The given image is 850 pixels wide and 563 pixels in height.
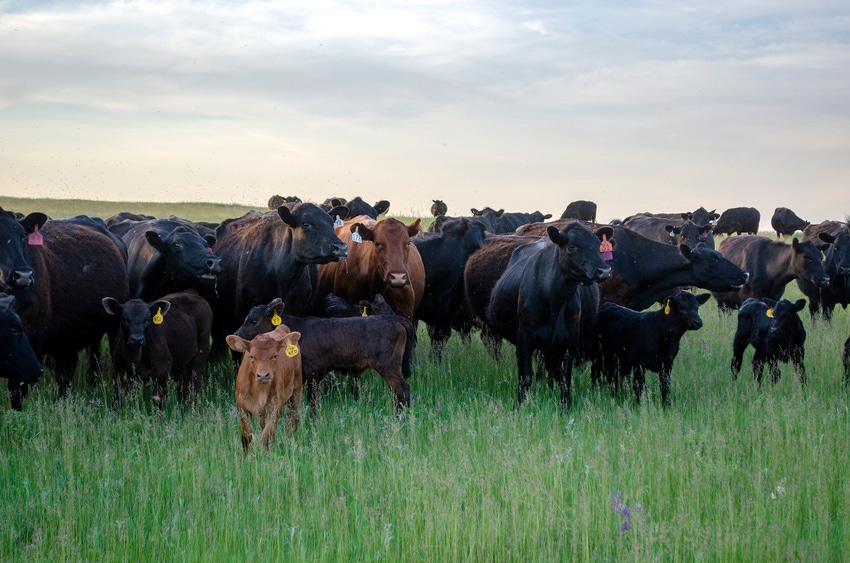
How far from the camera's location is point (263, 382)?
7.11 metres

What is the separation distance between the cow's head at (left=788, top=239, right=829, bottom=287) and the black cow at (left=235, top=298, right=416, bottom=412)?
9585 mm

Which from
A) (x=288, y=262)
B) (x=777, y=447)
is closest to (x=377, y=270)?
(x=288, y=262)


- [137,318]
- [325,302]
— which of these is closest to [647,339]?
[325,302]

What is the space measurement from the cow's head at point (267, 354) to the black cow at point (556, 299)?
10.1 ft

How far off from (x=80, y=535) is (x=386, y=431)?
291 centimetres

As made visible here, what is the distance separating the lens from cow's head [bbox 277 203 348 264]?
10117mm

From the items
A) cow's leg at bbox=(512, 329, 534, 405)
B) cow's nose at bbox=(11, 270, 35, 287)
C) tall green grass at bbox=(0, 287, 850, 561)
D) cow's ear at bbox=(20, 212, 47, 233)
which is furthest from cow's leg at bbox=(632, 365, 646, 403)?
cow's ear at bbox=(20, 212, 47, 233)

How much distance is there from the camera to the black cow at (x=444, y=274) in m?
13.7

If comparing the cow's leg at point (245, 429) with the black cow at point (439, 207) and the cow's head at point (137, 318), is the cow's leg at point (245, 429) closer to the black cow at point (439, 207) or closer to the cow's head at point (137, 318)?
the cow's head at point (137, 318)

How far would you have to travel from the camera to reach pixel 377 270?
11.5 metres

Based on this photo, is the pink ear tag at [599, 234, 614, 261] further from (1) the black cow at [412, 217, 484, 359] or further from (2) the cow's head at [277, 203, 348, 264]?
(1) the black cow at [412, 217, 484, 359]

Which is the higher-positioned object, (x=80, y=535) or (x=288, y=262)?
(x=288, y=262)

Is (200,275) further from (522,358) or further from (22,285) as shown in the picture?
(522,358)

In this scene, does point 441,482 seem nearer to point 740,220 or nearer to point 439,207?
point 439,207
